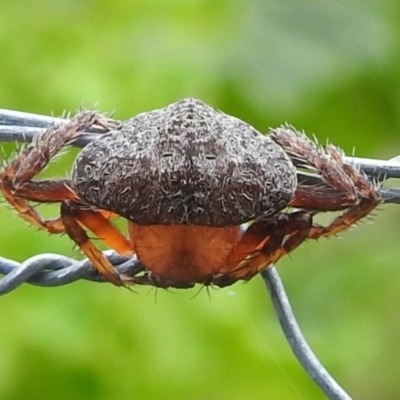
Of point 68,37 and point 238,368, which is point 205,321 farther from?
point 68,37

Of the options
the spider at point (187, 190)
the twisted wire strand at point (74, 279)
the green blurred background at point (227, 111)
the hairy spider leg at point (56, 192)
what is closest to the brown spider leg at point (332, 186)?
the spider at point (187, 190)

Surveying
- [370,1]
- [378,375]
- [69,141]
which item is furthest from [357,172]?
[378,375]

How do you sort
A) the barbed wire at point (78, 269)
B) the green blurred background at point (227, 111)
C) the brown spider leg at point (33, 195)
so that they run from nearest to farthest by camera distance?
the barbed wire at point (78, 269) → the brown spider leg at point (33, 195) → the green blurred background at point (227, 111)

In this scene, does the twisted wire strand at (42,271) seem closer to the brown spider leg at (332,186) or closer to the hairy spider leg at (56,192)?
the hairy spider leg at (56,192)

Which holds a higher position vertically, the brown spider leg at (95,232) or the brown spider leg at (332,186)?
the brown spider leg at (332,186)

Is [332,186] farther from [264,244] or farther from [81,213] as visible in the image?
[81,213]

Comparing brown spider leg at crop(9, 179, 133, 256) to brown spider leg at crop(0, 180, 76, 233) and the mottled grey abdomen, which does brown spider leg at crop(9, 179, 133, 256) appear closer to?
brown spider leg at crop(0, 180, 76, 233)

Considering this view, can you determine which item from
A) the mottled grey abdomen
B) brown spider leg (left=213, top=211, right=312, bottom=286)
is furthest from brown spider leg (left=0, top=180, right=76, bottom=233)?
brown spider leg (left=213, top=211, right=312, bottom=286)
